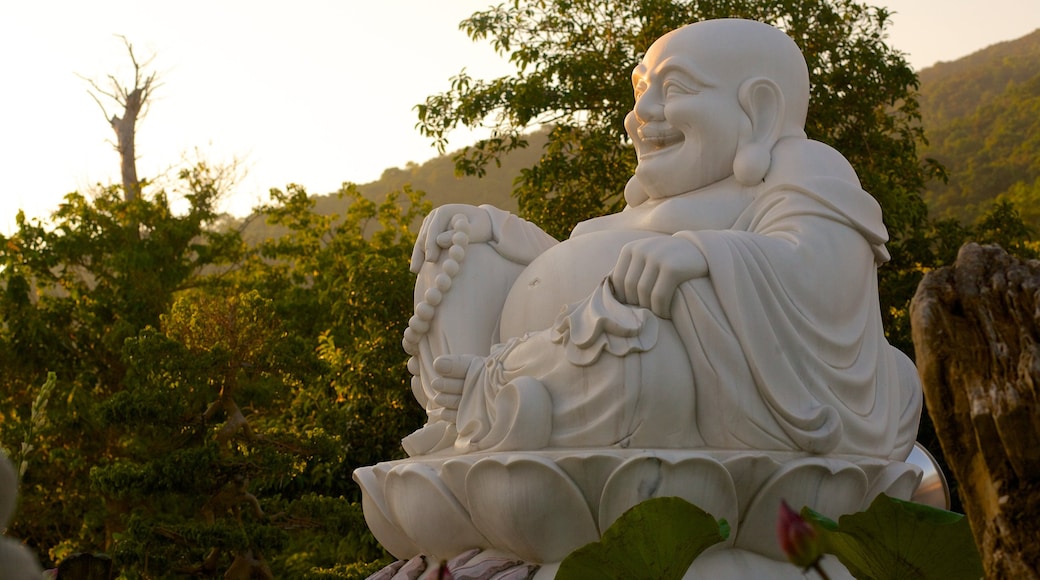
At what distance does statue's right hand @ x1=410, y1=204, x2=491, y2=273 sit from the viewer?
4441 millimetres

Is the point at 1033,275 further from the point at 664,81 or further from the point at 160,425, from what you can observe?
the point at 160,425

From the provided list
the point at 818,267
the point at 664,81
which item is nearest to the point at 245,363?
the point at 664,81

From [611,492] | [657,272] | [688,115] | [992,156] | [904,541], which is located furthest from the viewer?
[992,156]

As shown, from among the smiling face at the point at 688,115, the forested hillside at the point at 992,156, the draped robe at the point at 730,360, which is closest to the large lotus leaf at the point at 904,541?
the draped robe at the point at 730,360

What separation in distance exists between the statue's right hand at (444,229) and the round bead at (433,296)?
0.11 m

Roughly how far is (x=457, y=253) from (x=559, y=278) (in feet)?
1.49

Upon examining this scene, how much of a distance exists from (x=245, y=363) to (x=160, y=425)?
82 centimetres

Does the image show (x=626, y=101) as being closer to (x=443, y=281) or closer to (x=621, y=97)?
(x=621, y=97)

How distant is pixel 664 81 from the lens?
173 inches

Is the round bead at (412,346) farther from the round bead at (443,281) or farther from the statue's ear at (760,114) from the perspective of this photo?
the statue's ear at (760,114)

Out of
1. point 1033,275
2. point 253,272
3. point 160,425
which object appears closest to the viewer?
point 1033,275

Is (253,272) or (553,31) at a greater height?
(553,31)

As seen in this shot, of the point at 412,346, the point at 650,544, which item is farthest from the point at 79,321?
the point at 650,544

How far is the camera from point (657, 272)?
3654mm
